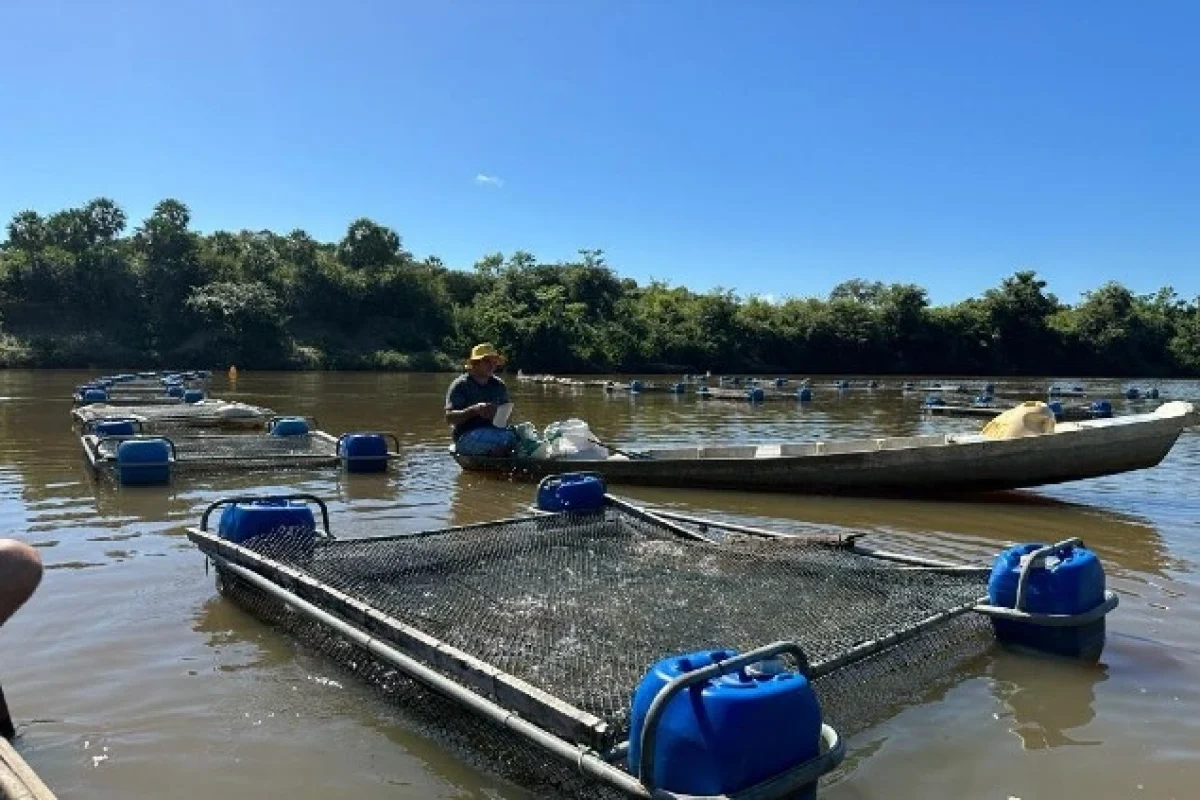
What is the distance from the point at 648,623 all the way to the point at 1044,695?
1976 millimetres

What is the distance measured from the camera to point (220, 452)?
12766mm

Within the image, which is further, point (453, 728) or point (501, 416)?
point (501, 416)

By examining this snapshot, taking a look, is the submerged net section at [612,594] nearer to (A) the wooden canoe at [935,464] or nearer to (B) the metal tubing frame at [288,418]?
(A) the wooden canoe at [935,464]

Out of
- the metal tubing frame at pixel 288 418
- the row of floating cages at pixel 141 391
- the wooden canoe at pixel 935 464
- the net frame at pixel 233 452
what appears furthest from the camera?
the row of floating cages at pixel 141 391

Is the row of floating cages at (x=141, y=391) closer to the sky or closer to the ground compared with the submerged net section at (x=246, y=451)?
closer to the sky

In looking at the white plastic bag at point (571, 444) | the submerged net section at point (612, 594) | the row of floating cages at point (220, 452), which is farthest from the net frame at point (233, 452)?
the submerged net section at point (612, 594)

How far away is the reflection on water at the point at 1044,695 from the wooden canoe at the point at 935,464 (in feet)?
18.4

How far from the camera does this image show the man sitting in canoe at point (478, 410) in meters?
12.0

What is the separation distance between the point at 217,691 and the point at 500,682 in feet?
5.96

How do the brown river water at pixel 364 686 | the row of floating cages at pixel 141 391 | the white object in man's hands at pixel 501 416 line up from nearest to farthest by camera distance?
the brown river water at pixel 364 686 → the white object in man's hands at pixel 501 416 → the row of floating cages at pixel 141 391

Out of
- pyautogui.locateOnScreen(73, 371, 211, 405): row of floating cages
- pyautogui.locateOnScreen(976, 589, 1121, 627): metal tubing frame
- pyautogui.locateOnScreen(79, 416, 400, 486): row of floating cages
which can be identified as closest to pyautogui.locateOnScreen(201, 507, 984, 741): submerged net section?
pyautogui.locateOnScreen(976, 589, 1121, 627): metal tubing frame

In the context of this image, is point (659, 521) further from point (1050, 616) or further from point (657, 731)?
point (657, 731)

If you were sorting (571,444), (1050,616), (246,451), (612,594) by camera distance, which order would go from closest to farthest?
(1050,616), (612,594), (571,444), (246,451)

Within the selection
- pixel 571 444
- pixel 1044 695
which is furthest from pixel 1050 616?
pixel 571 444
